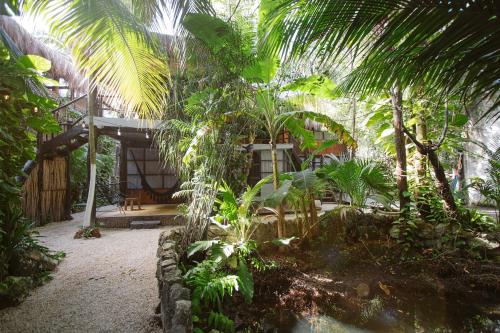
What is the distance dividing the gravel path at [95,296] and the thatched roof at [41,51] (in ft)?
13.8

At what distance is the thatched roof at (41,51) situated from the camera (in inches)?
254

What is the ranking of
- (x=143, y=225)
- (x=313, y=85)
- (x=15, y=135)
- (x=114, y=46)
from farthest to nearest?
(x=143, y=225) < (x=313, y=85) < (x=15, y=135) < (x=114, y=46)

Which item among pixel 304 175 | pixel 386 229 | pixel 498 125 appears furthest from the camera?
pixel 498 125

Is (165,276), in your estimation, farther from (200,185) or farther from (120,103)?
(120,103)


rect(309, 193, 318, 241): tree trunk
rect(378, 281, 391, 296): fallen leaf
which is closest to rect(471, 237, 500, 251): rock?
rect(378, 281, 391, 296): fallen leaf

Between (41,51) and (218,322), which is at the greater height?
(41,51)

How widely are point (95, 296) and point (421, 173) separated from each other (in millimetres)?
5694

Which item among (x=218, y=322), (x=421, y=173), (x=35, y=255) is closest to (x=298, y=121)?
(x=421, y=173)

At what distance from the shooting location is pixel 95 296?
3.17 metres

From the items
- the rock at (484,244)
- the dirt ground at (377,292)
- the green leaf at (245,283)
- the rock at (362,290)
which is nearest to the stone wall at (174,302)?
the green leaf at (245,283)

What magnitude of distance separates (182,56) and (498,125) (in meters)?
8.75

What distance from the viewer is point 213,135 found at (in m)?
4.07

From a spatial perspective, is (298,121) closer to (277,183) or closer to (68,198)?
(277,183)

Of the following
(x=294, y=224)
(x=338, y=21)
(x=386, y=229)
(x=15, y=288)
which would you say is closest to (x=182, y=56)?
(x=338, y=21)
